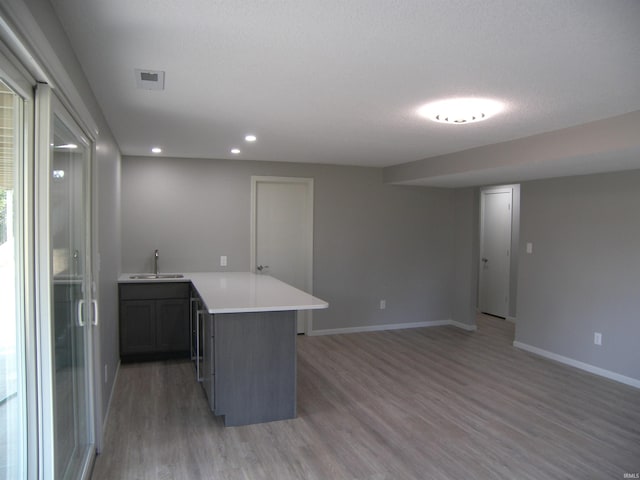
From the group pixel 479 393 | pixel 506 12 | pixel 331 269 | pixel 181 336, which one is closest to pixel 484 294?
pixel 331 269

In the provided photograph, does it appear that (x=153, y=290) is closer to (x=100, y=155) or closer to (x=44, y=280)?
(x=100, y=155)

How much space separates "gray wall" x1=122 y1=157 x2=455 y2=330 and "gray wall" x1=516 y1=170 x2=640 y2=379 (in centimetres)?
133

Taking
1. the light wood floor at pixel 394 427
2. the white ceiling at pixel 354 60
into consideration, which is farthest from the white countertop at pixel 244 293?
the white ceiling at pixel 354 60

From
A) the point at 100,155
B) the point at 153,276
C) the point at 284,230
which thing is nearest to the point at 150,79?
the point at 100,155

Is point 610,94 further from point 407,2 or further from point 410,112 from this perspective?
point 407,2

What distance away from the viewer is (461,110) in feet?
9.37

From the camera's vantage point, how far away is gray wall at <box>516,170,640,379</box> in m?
4.18

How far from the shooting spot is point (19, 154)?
148 cm

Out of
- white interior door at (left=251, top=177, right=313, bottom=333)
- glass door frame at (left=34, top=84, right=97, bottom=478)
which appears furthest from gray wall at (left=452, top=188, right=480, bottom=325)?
glass door frame at (left=34, top=84, right=97, bottom=478)

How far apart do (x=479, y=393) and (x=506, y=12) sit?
3213mm

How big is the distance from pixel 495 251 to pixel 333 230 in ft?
9.66

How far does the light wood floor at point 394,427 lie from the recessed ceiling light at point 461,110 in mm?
2153

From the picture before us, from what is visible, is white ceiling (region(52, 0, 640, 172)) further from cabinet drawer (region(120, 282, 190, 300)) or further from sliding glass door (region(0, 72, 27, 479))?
cabinet drawer (region(120, 282, 190, 300))

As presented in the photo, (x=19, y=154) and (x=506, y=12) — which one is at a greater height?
(x=506, y=12)
